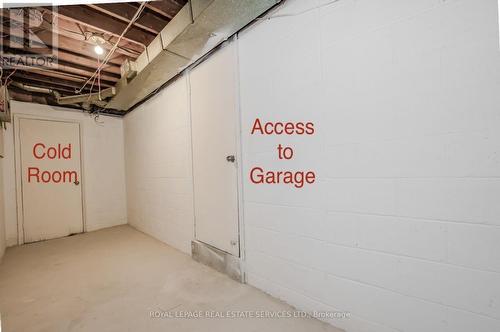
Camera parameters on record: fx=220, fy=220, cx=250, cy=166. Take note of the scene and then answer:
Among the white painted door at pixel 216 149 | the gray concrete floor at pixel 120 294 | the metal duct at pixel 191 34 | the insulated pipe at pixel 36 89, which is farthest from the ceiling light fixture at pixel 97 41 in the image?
the gray concrete floor at pixel 120 294

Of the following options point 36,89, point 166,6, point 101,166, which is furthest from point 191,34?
point 101,166

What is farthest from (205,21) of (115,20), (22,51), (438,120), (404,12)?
(22,51)

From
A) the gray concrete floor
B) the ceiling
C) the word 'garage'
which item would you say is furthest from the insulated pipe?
the gray concrete floor

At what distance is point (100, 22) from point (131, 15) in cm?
35

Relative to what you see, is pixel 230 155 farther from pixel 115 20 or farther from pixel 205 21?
pixel 115 20

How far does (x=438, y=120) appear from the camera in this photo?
1.11 metres

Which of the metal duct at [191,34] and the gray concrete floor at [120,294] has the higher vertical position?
the metal duct at [191,34]

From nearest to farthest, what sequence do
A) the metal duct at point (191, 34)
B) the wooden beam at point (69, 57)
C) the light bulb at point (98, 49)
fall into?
the metal duct at point (191, 34) < the wooden beam at point (69, 57) < the light bulb at point (98, 49)

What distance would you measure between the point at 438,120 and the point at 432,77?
0.22 m

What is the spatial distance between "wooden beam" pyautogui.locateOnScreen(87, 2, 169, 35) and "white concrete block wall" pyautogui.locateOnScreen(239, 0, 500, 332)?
1156 millimetres

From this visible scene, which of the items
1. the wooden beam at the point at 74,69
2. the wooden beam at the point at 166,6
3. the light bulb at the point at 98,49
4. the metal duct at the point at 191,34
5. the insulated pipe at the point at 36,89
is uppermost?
the wooden beam at the point at 166,6

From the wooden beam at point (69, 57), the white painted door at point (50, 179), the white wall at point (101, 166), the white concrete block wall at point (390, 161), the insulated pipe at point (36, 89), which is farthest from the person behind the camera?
the white wall at point (101, 166)

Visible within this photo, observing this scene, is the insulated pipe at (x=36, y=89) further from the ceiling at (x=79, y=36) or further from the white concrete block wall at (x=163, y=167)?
the white concrete block wall at (x=163, y=167)

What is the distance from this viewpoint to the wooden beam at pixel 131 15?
1990 mm
